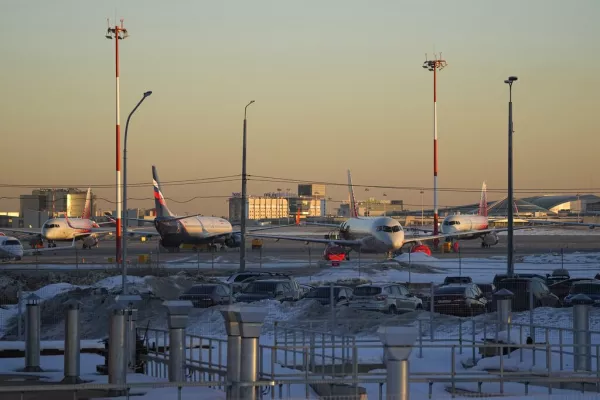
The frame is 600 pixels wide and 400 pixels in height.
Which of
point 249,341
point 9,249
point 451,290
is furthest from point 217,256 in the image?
point 249,341

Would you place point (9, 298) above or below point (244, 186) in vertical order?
below

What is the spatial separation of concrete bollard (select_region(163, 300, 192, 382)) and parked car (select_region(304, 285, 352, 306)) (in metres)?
15.9

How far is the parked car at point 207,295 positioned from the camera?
121ft

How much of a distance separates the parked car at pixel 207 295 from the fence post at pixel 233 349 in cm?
2230

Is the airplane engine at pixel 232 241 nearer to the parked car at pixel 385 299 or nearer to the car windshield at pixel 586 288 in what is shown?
the parked car at pixel 385 299

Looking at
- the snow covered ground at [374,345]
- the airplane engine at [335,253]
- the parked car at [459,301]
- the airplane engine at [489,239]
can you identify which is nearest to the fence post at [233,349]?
the snow covered ground at [374,345]

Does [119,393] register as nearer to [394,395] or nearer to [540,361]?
[394,395]

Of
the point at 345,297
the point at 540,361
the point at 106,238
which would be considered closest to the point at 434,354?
the point at 540,361

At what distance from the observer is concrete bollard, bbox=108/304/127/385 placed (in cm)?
1809

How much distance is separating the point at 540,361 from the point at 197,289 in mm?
18074

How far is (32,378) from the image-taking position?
68.4 feet

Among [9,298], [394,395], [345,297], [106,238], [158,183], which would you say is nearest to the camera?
[394,395]

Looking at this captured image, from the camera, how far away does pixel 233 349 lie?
14320mm

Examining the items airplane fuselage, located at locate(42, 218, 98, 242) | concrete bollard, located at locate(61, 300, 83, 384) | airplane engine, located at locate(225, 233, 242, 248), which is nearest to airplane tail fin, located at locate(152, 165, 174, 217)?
airplane engine, located at locate(225, 233, 242, 248)
